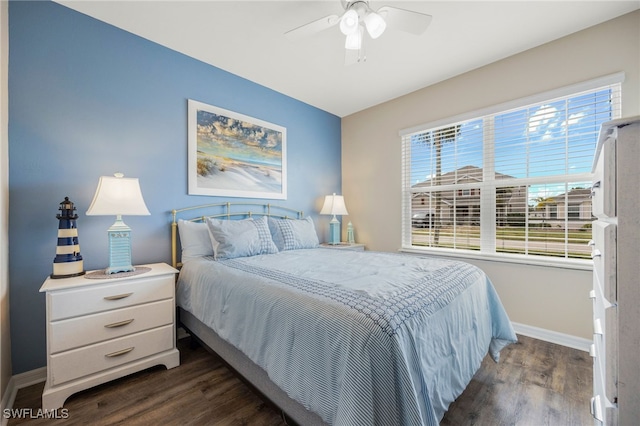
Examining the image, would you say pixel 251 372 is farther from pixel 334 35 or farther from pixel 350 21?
pixel 334 35

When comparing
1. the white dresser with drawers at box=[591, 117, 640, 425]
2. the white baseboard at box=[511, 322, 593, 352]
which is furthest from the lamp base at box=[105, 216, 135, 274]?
the white baseboard at box=[511, 322, 593, 352]

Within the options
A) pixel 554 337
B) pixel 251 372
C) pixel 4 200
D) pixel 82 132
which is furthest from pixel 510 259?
pixel 4 200

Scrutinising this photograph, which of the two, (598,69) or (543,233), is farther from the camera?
(543,233)

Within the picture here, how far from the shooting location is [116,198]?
5.96ft

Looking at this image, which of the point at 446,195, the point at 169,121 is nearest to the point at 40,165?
the point at 169,121

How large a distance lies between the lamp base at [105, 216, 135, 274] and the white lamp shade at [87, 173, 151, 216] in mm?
130

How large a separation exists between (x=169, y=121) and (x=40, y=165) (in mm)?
976

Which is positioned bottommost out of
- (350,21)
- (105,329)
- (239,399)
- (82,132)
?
(239,399)

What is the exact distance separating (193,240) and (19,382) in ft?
4.54

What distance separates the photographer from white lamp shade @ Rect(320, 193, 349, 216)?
364cm

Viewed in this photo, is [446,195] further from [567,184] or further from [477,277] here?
[477,277]

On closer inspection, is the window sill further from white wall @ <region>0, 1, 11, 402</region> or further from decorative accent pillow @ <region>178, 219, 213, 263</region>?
white wall @ <region>0, 1, 11, 402</region>

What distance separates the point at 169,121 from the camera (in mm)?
2465

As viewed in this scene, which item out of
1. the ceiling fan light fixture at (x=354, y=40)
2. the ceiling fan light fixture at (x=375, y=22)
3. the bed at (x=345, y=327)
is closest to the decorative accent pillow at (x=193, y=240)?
the bed at (x=345, y=327)
